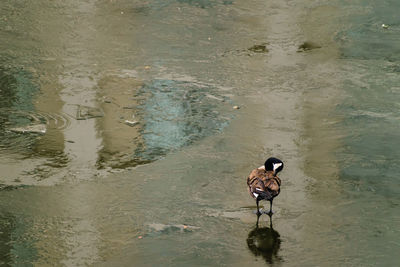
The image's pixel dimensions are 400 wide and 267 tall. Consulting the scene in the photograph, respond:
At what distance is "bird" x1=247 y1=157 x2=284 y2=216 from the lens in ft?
21.2

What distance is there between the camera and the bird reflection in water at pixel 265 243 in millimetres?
6086

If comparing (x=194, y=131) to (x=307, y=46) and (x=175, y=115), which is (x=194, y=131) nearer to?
(x=175, y=115)

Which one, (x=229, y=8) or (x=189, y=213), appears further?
(x=229, y=8)

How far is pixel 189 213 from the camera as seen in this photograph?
22.1ft

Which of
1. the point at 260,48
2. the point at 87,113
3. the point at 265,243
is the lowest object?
the point at 265,243

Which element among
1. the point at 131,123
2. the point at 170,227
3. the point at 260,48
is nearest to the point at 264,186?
the point at 170,227

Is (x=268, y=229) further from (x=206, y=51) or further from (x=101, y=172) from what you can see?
(x=206, y=51)

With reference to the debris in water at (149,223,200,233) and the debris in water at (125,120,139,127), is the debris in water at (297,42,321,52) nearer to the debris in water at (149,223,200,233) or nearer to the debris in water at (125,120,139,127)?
the debris in water at (125,120,139,127)

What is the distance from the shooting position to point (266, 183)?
21.3 ft

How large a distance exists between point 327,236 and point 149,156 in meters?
2.30

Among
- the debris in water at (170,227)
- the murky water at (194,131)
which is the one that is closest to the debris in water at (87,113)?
the murky water at (194,131)

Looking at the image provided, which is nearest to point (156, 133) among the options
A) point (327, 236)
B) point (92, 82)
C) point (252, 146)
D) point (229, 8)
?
point (252, 146)

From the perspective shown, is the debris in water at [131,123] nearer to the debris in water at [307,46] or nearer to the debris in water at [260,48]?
the debris in water at [260,48]

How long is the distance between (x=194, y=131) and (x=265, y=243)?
8.27ft
